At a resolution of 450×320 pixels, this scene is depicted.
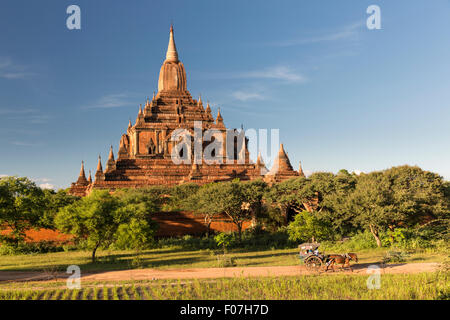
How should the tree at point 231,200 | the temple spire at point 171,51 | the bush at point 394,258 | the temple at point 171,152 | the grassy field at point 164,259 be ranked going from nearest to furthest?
the bush at point 394,258 < the grassy field at point 164,259 < the tree at point 231,200 < the temple at point 171,152 < the temple spire at point 171,51

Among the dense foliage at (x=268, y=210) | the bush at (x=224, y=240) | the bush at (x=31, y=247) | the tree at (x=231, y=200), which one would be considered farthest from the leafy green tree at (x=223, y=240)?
the bush at (x=31, y=247)

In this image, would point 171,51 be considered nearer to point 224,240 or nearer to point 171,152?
point 171,152

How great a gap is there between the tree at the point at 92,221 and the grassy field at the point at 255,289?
6833 mm

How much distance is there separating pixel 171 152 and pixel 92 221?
34.6m

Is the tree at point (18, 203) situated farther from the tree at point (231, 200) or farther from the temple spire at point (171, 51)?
the temple spire at point (171, 51)

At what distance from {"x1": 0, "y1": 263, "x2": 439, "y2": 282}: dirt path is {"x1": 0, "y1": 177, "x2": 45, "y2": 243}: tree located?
4.28 meters

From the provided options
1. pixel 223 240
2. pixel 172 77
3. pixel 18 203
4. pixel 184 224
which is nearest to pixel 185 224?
pixel 184 224

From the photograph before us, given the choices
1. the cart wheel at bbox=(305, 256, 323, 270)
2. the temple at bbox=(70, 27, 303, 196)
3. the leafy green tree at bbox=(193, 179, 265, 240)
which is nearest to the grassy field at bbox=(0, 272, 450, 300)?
the cart wheel at bbox=(305, 256, 323, 270)

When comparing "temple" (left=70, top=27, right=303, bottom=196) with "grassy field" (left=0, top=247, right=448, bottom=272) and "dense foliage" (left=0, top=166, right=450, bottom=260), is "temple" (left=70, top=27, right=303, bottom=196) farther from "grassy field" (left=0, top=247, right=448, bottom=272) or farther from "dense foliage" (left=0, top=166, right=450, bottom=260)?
"grassy field" (left=0, top=247, right=448, bottom=272)

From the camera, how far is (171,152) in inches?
2258

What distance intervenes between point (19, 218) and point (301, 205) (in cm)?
2488

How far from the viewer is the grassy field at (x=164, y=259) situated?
21047 millimetres

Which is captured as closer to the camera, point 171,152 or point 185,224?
point 185,224
